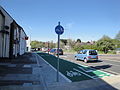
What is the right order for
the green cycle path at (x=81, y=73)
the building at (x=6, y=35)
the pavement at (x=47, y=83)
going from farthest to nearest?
the building at (x=6, y=35) < the green cycle path at (x=81, y=73) < the pavement at (x=47, y=83)

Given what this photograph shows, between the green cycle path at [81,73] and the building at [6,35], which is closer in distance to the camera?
the green cycle path at [81,73]

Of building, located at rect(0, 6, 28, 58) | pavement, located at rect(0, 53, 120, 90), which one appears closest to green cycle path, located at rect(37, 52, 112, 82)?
pavement, located at rect(0, 53, 120, 90)

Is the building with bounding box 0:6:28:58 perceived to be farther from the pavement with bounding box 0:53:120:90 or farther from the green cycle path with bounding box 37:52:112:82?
the pavement with bounding box 0:53:120:90

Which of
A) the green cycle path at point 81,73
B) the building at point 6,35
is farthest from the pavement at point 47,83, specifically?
the building at point 6,35

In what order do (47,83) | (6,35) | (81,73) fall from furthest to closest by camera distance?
(6,35) → (81,73) → (47,83)

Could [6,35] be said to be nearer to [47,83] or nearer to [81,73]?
[81,73]

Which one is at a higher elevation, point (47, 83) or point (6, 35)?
point (6, 35)

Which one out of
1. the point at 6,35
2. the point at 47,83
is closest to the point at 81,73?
the point at 47,83

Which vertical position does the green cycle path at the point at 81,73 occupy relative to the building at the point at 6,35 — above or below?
below

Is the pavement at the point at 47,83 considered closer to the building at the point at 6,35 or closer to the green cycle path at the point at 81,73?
the green cycle path at the point at 81,73

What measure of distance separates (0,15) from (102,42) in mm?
40357

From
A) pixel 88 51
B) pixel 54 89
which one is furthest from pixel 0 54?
pixel 54 89

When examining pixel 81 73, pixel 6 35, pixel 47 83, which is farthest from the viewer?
pixel 6 35

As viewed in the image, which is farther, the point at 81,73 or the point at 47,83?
the point at 81,73
